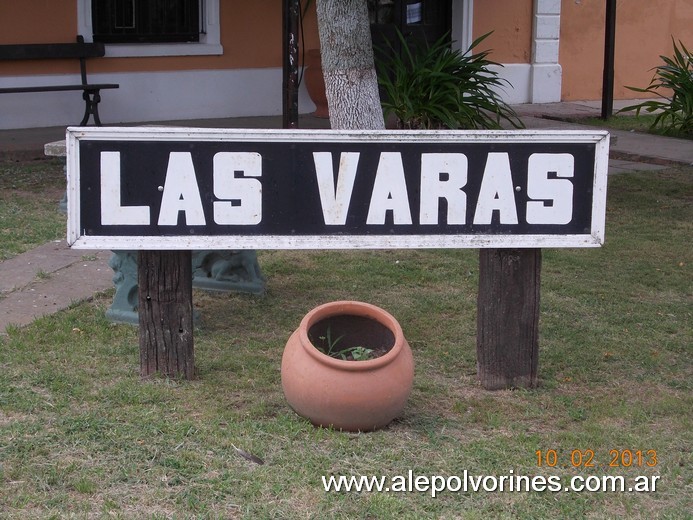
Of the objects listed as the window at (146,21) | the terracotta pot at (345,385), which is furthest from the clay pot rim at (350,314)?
the window at (146,21)

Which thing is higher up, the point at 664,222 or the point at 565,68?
the point at 565,68

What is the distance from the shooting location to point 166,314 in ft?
14.3

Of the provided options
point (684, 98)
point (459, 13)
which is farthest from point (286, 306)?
point (459, 13)

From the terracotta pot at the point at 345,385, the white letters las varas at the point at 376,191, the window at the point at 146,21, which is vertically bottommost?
the terracotta pot at the point at 345,385

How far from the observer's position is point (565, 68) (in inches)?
609

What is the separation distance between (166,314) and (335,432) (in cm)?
94

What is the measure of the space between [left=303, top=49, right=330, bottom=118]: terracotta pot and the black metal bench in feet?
8.67

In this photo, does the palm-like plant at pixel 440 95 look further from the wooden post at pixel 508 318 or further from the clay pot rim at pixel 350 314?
the clay pot rim at pixel 350 314

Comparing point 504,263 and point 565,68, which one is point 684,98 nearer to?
point 565,68

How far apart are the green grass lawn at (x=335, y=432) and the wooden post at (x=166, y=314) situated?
4.1 inches

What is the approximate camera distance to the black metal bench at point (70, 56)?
11.0 meters

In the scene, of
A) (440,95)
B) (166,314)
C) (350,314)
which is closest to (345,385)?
(350,314)

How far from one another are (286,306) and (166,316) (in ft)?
4.63

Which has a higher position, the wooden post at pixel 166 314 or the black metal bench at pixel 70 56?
the black metal bench at pixel 70 56
